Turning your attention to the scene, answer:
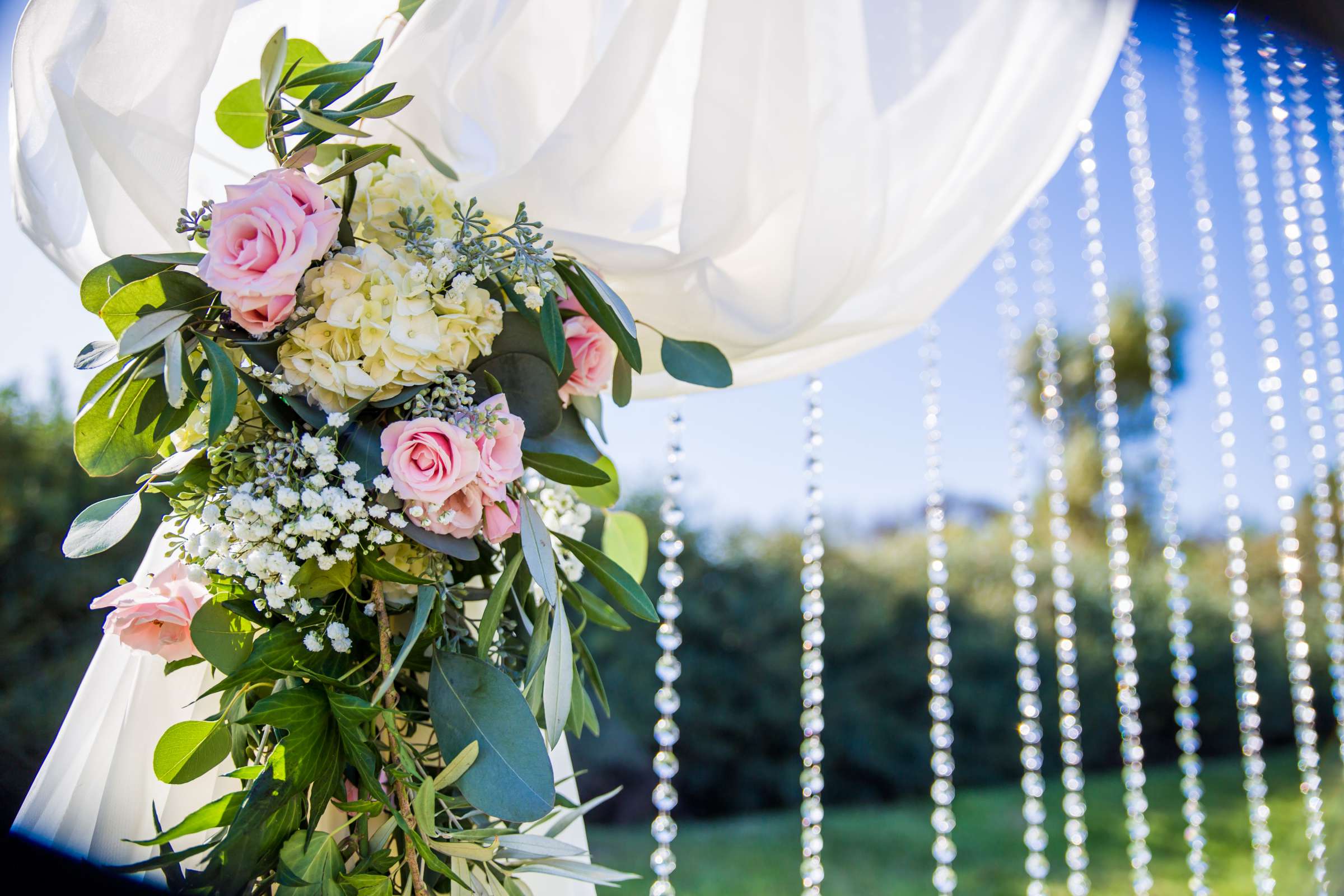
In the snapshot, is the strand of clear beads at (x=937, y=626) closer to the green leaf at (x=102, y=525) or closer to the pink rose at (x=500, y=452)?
the pink rose at (x=500, y=452)

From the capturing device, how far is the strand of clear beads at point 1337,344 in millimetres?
1469

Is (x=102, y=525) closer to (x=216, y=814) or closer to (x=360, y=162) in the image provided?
(x=216, y=814)

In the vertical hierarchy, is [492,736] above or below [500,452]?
below

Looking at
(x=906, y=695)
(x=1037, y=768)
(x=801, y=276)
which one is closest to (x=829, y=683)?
(x=906, y=695)

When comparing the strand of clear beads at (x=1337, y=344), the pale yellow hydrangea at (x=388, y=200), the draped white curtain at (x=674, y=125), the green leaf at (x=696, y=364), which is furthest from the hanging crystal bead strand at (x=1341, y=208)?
the pale yellow hydrangea at (x=388, y=200)

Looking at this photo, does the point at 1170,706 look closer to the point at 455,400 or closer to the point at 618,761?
the point at 618,761

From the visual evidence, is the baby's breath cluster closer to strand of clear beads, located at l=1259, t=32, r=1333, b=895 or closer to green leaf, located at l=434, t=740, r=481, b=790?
green leaf, located at l=434, t=740, r=481, b=790

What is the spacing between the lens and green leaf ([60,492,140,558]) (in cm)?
69

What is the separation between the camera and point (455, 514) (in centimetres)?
71

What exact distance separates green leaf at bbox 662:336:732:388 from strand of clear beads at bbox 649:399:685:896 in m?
0.28

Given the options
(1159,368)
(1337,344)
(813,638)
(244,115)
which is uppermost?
(1337,344)

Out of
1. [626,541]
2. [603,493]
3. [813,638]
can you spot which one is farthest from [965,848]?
[603,493]

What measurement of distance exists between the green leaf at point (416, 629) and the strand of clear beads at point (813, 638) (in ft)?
1.93

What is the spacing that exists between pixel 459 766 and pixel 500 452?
0.24m
